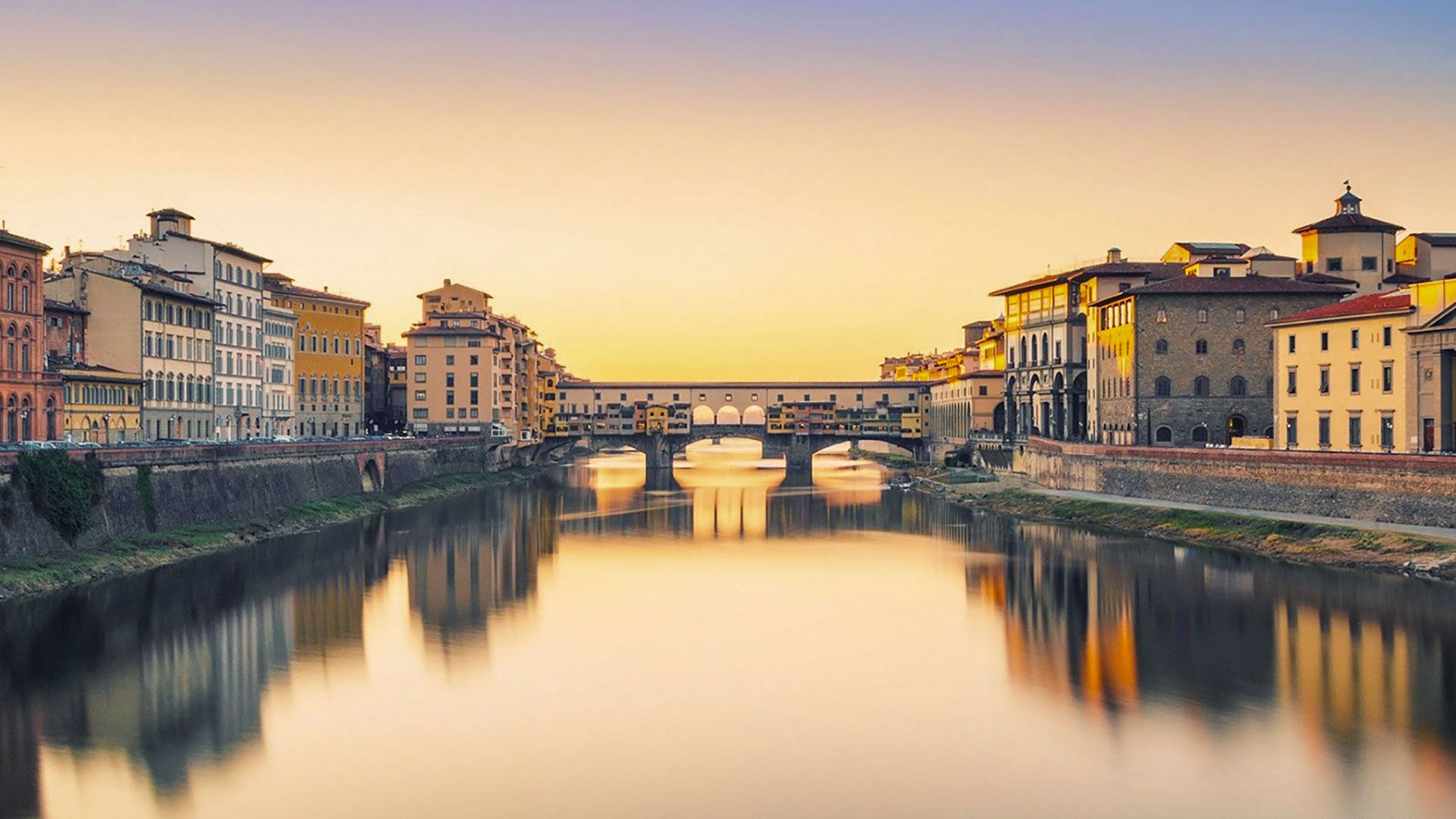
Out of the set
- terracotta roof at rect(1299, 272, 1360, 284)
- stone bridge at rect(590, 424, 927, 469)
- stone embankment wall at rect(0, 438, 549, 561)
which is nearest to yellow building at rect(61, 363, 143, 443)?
stone embankment wall at rect(0, 438, 549, 561)

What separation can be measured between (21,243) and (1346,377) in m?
53.6

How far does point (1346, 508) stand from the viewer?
53.1 metres

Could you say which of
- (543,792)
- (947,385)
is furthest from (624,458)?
(543,792)

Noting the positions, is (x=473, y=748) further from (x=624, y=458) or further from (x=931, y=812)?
(x=624, y=458)

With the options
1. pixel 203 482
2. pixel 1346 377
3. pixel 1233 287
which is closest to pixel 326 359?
pixel 203 482

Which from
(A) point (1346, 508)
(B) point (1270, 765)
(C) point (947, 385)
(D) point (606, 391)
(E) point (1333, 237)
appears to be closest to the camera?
(B) point (1270, 765)

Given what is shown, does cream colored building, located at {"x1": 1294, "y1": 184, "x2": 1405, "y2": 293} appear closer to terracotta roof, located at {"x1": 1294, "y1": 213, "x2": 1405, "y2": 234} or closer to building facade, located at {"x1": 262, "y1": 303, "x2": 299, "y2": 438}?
terracotta roof, located at {"x1": 1294, "y1": 213, "x2": 1405, "y2": 234}

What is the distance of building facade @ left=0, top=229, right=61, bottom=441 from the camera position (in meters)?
53.6

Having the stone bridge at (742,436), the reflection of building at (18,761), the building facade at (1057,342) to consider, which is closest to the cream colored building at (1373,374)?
the building facade at (1057,342)

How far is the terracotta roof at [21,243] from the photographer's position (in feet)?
174

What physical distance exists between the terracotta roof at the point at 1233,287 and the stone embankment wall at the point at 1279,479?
9.17 m

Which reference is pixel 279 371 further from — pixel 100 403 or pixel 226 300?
pixel 100 403

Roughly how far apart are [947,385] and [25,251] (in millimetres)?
87565

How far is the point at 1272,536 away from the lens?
174 feet
